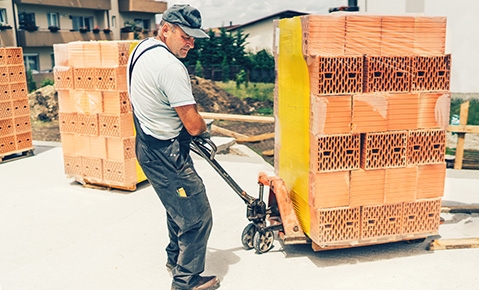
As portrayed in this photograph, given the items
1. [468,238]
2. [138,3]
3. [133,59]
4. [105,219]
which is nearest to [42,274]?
[105,219]

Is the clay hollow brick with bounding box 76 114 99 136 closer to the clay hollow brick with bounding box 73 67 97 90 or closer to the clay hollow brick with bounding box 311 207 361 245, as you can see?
the clay hollow brick with bounding box 73 67 97 90

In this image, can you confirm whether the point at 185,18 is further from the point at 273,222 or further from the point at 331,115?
the point at 273,222

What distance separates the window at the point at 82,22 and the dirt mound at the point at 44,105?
1995 centimetres

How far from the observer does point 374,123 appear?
4.73 metres

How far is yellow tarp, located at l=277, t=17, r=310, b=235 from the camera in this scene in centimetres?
492

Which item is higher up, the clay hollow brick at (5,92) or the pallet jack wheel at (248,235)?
the clay hollow brick at (5,92)

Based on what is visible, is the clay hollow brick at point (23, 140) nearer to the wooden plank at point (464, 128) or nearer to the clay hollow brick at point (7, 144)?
the clay hollow brick at point (7, 144)

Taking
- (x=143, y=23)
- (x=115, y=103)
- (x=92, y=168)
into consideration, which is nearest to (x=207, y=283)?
(x=115, y=103)

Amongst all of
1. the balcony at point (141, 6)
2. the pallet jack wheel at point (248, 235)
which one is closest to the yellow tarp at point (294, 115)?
the pallet jack wheel at point (248, 235)

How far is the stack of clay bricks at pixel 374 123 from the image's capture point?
4.61m

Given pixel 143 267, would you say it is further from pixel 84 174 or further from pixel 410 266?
pixel 84 174

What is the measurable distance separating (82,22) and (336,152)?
127 feet

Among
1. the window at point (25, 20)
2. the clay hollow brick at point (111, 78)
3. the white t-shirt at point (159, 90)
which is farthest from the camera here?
the window at point (25, 20)

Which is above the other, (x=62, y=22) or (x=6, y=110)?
(x=62, y=22)
